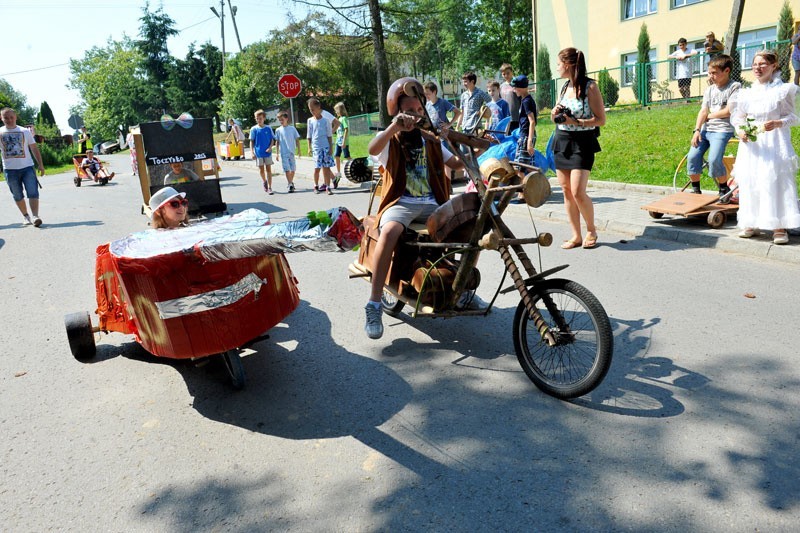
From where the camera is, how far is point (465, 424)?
3506mm

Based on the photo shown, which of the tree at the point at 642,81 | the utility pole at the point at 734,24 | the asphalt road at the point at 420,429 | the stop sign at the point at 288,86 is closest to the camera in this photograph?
the asphalt road at the point at 420,429

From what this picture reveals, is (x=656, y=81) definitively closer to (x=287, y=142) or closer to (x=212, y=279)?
(x=287, y=142)

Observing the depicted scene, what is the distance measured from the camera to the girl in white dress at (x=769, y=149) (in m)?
6.35

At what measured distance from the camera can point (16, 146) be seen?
449 inches

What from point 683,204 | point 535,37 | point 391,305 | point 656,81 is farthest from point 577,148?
point 535,37

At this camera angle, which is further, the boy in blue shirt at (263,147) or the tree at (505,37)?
the tree at (505,37)

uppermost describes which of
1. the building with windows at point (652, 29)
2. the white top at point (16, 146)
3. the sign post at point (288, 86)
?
the building with windows at point (652, 29)

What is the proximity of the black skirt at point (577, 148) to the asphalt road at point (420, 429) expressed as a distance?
5.89ft

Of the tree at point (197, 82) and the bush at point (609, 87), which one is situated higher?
the tree at point (197, 82)

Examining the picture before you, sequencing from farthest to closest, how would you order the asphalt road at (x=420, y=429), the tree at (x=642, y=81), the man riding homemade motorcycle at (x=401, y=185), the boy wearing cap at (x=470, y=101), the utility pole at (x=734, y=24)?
the tree at (x=642, y=81), the utility pole at (x=734, y=24), the boy wearing cap at (x=470, y=101), the man riding homemade motorcycle at (x=401, y=185), the asphalt road at (x=420, y=429)

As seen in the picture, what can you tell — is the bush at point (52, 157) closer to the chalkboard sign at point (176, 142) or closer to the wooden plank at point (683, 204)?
the chalkboard sign at point (176, 142)

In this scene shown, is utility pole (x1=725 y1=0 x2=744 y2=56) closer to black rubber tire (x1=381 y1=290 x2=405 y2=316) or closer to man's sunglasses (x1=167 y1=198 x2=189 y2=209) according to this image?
black rubber tire (x1=381 y1=290 x2=405 y2=316)

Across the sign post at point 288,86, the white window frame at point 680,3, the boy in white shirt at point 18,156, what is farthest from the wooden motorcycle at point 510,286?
the white window frame at point 680,3

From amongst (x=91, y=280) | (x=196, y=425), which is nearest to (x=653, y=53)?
(x=91, y=280)
